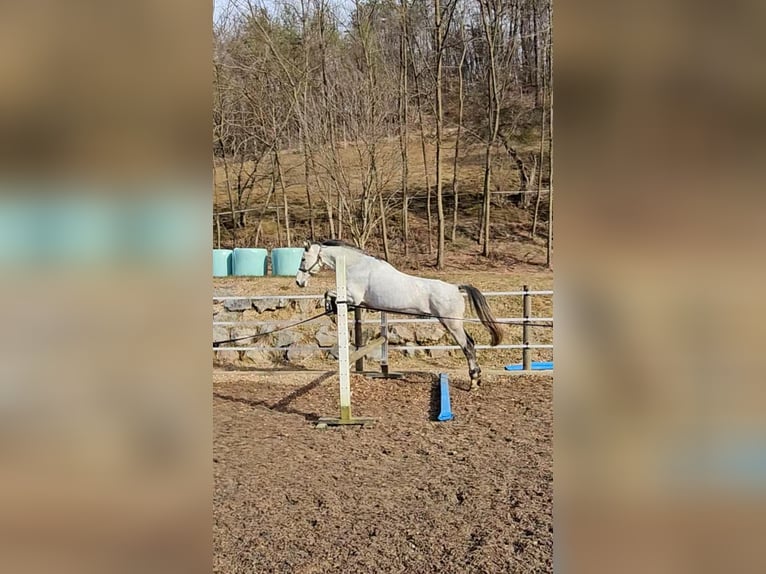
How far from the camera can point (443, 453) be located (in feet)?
13.4

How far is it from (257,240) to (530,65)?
956cm

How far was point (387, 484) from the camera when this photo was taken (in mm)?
3475

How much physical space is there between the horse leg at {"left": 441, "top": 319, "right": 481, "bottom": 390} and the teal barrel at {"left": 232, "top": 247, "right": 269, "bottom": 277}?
5485 millimetres

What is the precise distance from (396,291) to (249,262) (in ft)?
17.6

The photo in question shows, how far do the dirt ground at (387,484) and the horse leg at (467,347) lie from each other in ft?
0.59

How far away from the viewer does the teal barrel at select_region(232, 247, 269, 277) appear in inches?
427

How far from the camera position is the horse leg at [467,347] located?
20.0 feet

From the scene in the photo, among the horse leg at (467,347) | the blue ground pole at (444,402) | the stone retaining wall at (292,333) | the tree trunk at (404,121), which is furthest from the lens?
the tree trunk at (404,121)
